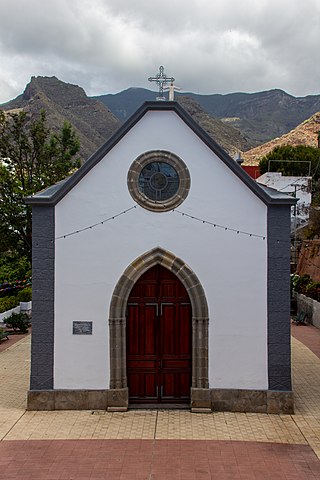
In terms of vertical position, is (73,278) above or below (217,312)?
above

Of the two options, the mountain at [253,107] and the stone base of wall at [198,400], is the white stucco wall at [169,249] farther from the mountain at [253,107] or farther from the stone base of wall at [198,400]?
the mountain at [253,107]

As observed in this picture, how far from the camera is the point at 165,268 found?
1107 centimetres

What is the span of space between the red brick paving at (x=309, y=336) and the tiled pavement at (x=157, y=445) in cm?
684

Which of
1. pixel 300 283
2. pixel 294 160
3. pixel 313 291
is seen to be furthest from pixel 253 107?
pixel 313 291

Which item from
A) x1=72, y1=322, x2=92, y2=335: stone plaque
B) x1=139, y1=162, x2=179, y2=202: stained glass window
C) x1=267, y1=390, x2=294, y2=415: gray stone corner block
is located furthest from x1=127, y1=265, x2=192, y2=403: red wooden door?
x1=267, y1=390, x2=294, y2=415: gray stone corner block

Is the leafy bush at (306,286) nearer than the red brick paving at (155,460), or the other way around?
the red brick paving at (155,460)

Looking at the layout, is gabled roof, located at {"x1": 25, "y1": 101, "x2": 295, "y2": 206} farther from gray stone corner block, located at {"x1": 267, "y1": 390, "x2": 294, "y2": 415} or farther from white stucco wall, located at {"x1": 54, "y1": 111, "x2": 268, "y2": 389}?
gray stone corner block, located at {"x1": 267, "y1": 390, "x2": 294, "y2": 415}

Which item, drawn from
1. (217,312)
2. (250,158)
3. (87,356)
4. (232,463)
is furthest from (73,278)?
(250,158)

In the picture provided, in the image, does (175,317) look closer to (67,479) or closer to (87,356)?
(87,356)

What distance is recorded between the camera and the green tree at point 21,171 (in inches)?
1074

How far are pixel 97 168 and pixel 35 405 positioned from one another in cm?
515

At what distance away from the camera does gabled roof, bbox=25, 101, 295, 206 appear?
1076cm

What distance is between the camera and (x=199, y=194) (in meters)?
11.0

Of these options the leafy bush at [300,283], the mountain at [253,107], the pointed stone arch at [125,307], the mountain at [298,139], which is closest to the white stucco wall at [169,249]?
the pointed stone arch at [125,307]
